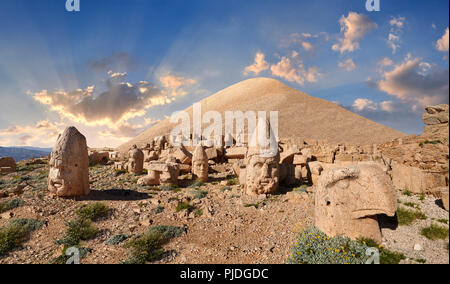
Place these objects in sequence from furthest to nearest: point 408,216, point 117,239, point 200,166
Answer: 1. point 200,166
2. point 117,239
3. point 408,216

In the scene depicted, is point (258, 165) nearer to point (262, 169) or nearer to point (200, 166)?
point (262, 169)

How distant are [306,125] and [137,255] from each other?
45.1 m

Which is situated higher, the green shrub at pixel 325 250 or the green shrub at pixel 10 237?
the green shrub at pixel 325 250

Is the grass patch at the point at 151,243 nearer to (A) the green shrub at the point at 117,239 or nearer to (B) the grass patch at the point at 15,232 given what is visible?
(A) the green shrub at the point at 117,239

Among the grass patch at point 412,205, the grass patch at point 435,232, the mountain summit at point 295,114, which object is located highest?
the mountain summit at point 295,114

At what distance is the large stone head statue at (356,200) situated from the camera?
4.59 metres

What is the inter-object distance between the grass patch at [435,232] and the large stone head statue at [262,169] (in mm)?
5354

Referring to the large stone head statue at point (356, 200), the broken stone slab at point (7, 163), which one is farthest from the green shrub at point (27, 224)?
the broken stone slab at point (7, 163)

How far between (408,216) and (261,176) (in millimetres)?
4987

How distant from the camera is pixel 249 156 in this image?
987cm

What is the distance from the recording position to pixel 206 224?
23.5ft

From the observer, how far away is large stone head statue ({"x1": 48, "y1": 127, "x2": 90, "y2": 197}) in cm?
849

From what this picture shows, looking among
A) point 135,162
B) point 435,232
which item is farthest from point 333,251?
point 135,162
